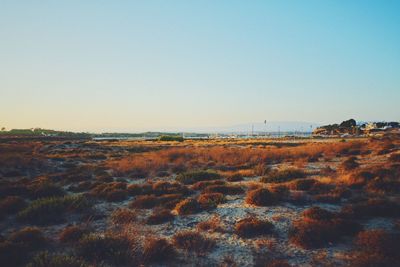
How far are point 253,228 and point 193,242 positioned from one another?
7.40 ft

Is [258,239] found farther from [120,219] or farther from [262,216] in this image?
[120,219]

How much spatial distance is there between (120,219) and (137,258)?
386 centimetres

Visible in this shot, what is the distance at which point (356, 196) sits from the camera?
14.1 meters

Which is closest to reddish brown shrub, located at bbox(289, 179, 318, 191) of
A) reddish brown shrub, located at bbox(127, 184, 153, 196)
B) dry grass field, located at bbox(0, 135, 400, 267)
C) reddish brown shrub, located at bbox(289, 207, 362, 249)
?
dry grass field, located at bbox(0, 135, 400, 267)

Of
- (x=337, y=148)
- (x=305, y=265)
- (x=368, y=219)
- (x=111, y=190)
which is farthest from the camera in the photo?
(x=337, y=148)

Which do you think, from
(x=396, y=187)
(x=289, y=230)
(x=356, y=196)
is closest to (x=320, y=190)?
(x=356, y=196)

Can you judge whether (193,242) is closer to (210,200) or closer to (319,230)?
(319,230)

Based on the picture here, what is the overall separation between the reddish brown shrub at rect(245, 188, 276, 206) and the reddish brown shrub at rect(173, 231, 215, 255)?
415cm

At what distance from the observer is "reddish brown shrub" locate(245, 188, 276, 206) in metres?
13.4

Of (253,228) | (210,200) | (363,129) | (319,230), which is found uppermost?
(363,129)

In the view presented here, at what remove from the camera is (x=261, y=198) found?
536 inches

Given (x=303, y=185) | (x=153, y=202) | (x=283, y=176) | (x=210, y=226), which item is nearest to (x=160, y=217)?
(x=210, y=226)

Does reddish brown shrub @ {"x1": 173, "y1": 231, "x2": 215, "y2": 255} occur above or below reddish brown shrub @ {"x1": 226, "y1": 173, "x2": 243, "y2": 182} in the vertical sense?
below

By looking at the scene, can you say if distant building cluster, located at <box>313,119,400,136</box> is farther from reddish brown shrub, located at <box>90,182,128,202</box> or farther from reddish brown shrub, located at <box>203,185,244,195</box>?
reddish brown shrub, located at <box>90,182,128,202</box>
